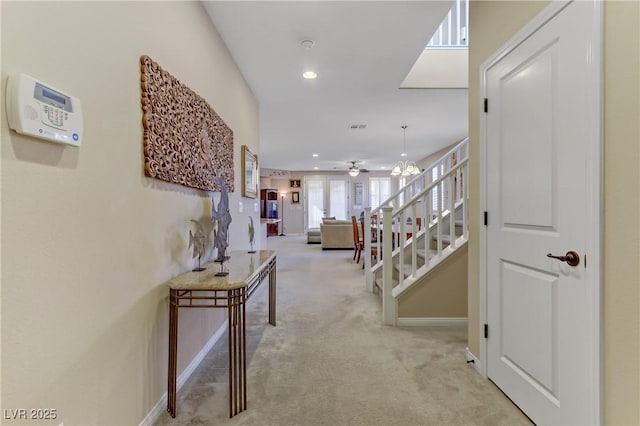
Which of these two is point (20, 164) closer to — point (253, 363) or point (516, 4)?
point (253, 363)

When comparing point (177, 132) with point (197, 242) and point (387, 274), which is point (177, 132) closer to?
point (197, 242)

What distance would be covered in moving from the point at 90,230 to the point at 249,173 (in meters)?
2.70

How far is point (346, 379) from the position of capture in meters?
2.08

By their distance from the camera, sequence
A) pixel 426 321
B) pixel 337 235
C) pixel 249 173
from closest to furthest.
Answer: pixel 426 321, pixel 249 173, pixel 337 235

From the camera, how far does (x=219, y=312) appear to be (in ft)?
9.16

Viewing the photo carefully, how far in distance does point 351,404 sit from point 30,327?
5.23 feet

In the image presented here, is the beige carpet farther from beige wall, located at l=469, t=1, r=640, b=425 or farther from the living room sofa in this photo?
the living room sofa

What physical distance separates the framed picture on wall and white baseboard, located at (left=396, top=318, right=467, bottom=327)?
87.7 inches

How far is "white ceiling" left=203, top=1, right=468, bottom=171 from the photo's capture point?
244 centimetres

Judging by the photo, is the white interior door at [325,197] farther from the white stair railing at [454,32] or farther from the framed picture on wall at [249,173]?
the white stair railing at [454,32]

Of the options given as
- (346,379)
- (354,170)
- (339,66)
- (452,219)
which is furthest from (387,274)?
(354,170)

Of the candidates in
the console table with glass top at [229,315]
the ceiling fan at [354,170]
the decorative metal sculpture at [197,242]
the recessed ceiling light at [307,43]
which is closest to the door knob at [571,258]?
the console table with glass top at [229,315]

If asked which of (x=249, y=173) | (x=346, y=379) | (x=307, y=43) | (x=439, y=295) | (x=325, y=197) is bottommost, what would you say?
(x=346, y=379)

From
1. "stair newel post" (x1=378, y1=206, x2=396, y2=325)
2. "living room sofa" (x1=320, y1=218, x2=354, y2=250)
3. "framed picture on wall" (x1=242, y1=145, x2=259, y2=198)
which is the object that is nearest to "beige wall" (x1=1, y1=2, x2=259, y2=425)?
"framed picture on wall" (x1=242, y1=145, x2=259, y2=198)
